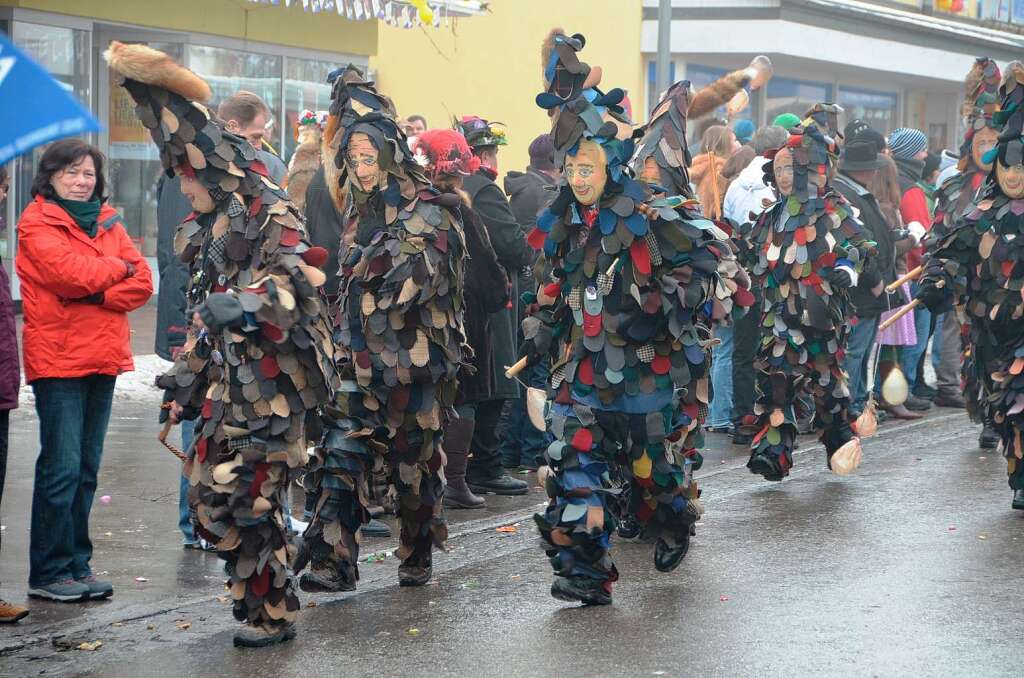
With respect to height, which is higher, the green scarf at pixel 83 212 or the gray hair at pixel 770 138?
the gray hair at pixel 770 138

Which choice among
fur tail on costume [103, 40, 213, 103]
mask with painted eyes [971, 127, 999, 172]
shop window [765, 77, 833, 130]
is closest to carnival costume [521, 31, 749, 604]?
fur tail on costume [103, 40, 213, 103]

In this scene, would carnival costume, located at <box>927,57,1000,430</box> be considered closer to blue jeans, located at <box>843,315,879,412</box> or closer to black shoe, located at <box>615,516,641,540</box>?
blue jeans, located at <box>843,315,879,412</box>

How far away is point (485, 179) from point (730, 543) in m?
2.45

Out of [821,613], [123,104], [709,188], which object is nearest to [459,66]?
[123,104]

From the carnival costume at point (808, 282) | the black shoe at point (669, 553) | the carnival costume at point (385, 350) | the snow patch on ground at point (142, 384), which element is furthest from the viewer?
the snow patch on ground at point (142, 384)

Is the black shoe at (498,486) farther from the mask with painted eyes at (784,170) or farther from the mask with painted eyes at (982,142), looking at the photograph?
the mask with painted eyes at (982,142)

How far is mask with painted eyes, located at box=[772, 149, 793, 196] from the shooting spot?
9.48 m

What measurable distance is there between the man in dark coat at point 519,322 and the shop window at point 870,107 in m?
17.9

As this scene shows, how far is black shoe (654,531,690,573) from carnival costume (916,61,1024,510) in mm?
2383

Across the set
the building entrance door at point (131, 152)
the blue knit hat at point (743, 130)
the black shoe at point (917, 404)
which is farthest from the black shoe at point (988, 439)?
the building entrance door at point (131, 152)

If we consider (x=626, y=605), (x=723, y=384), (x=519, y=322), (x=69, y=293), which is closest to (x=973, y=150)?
(x=723, y=384)

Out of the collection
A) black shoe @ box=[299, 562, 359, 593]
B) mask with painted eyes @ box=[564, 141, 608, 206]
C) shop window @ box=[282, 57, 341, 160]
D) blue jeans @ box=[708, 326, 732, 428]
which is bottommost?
black shoe @ box=[299, 562, 359, 593]

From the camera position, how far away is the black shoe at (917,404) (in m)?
13.0

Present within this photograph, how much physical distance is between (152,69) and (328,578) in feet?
7.20
